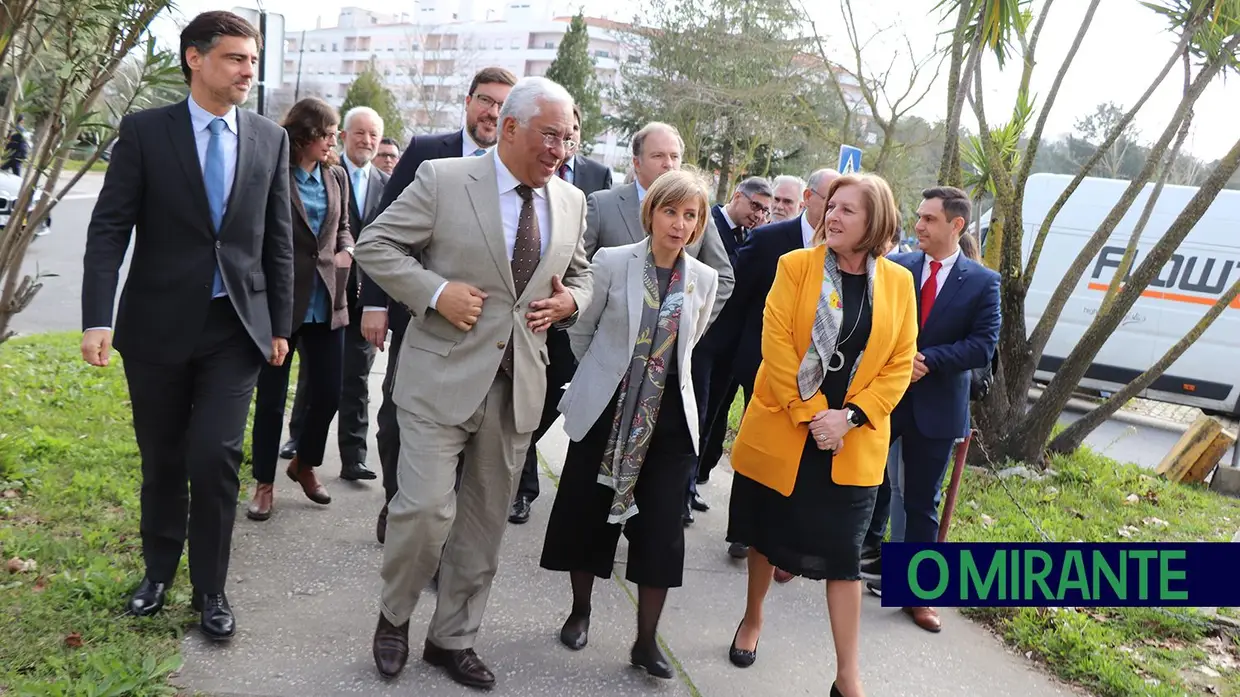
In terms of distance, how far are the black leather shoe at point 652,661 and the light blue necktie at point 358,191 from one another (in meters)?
3.24

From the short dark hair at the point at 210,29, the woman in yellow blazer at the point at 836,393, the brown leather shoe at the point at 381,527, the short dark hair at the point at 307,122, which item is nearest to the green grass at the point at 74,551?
the brown leather shoe at the point at 381,527

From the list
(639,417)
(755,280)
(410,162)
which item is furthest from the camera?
(755,280)

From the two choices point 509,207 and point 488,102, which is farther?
point 488,102

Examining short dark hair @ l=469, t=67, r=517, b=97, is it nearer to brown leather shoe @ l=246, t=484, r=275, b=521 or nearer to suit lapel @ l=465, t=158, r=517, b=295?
suit lapel @ l=465, t=158, r=517, b=295

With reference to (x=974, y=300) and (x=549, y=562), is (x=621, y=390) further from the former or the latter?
(x=974, y=300)

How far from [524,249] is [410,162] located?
1.28 m

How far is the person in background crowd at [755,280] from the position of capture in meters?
5.36

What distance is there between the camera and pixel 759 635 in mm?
4262

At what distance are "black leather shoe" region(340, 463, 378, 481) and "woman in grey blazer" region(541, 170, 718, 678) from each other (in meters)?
2.10

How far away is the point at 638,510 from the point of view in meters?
3.92

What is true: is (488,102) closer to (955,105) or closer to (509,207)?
(509,207)

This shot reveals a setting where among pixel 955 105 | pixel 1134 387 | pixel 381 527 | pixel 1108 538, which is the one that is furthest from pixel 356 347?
pixel 1134 387

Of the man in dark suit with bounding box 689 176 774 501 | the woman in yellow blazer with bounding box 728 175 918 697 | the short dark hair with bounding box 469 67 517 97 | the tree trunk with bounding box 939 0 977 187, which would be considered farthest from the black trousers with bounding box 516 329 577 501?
the tree trunk with bounding box 939 0 977 187

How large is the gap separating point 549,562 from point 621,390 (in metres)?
0.75
